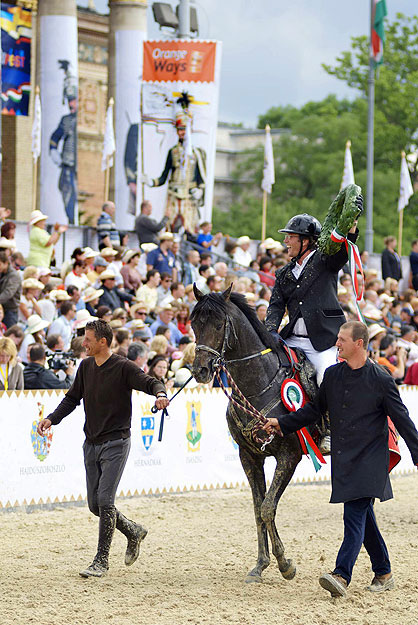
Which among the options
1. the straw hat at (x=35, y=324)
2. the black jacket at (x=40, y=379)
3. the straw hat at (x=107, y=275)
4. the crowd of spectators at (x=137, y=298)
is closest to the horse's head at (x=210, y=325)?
the crowd of spectators at (x=137, y=298)

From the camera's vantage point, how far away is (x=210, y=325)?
29.5 feet

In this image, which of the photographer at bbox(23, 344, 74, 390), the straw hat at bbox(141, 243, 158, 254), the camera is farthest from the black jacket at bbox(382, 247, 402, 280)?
the photographer at bbox(23, 344, 74, 390)

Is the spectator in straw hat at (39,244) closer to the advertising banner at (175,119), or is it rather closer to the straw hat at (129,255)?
the straw hat at (129,255)

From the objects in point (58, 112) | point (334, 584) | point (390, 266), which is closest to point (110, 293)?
point (390, 266)

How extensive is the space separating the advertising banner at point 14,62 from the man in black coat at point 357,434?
23552 mm

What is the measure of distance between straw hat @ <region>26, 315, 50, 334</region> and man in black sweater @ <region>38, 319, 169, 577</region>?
19.3 ft

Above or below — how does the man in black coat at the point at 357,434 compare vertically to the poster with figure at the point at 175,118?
below

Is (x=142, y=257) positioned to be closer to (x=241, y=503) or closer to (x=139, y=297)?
(x=139, y=297)

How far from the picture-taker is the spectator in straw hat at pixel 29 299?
1642 centimetres

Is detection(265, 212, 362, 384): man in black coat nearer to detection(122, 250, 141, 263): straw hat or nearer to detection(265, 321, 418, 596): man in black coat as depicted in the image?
detection(265, 321, 418, 596): man in black coat

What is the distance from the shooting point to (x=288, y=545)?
11.3 metres

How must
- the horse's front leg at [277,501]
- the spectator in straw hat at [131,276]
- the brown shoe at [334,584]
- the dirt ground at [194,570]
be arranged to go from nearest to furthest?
the dirt ground at [194,570] < the brown shoe at [334,584] < the horse's front leg at [277,501] < the spectator in straw hat at [131,276]

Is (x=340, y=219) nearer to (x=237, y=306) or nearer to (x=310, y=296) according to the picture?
(x=310, y=296)

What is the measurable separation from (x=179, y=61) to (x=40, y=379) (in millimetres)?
11174
